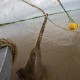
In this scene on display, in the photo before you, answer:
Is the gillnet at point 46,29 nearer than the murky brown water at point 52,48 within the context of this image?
No

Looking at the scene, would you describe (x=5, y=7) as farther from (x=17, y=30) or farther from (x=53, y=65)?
(x=53, y=65)

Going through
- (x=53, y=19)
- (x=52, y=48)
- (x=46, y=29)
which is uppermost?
(x=53, y=19)

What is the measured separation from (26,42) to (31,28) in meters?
0.20

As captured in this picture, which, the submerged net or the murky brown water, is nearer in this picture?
the murky brown water

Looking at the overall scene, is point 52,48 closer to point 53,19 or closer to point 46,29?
point 46,29

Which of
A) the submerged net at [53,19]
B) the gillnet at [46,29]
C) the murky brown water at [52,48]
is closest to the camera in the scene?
the murky brown water at [52,48]

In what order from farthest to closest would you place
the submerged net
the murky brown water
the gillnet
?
the submerged net → the gillnet → the murky brown water

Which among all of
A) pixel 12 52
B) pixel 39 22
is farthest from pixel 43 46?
pixel 12 52

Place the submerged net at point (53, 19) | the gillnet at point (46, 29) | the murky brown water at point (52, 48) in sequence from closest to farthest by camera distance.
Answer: the murky brown water at point (52, 48) < the gillnet at point (46, 29) < the submerged net at point (53, 19)

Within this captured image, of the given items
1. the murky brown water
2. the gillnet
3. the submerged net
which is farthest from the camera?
the submerged net

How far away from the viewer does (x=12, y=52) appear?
1.52m

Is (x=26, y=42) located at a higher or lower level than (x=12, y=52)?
higher

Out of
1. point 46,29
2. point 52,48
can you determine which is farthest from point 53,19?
point 52,48

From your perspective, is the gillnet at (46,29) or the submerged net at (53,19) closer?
the gillnet at (46,29)
